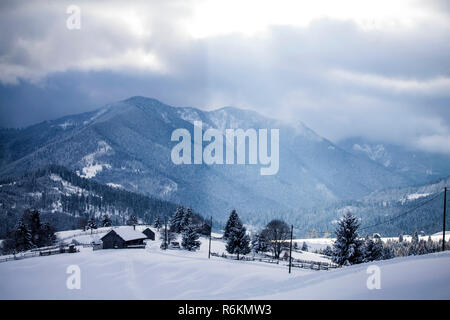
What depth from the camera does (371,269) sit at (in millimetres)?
25266

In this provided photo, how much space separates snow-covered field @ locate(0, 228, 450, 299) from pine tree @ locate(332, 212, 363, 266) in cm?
990

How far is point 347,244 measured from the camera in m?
48.6

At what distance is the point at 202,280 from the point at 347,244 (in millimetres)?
22681

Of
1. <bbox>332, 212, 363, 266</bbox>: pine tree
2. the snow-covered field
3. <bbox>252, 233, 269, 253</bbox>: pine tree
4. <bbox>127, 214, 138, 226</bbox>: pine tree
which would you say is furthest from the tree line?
<bbox>332, 212, 363, 266</bbox>: pine tree

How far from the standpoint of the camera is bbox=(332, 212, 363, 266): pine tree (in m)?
47.7

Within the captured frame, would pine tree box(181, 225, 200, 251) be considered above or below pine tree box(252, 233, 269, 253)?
above

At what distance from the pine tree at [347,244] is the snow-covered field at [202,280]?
990 cm

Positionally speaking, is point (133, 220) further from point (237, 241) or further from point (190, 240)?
point (237, 241)

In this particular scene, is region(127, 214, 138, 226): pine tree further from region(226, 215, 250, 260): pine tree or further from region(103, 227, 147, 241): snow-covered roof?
region(226, 215, 250, 260): pine tree

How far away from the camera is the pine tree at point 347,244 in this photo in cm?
4769
